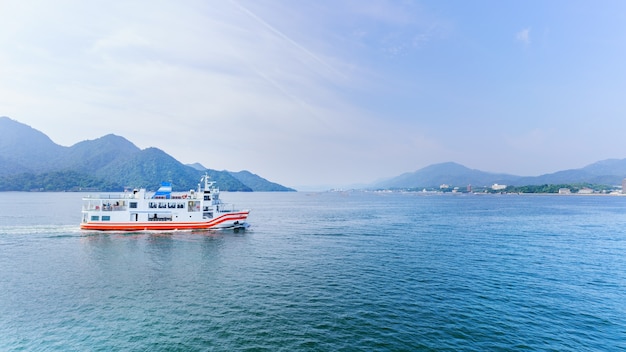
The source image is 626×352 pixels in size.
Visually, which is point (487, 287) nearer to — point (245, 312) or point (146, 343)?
point (245, 312)

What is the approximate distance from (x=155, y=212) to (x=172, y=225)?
4758mm

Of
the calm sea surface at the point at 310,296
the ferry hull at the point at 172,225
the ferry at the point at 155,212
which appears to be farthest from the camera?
the ferry at the point at 155,212

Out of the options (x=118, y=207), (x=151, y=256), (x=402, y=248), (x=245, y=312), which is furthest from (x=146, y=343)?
(x=118, y=207)

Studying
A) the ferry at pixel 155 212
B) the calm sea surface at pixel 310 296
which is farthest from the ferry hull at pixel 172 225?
the calm sea surface at pixel 310 296

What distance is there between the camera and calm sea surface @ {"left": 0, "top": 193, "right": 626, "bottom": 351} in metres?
20.2

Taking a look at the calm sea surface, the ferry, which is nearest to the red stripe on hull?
the ferry

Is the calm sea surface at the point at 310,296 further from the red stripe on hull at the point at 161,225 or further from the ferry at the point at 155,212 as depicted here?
the ferry at the point at 155,212

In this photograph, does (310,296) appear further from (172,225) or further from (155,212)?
(155,212)

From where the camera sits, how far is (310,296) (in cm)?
2798

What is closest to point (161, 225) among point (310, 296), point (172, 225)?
point (172, 225)

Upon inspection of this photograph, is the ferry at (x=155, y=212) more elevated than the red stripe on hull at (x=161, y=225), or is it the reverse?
the ferry at (x=155, y=212)

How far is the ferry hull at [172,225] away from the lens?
6356cm

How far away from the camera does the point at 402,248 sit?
50.6 m

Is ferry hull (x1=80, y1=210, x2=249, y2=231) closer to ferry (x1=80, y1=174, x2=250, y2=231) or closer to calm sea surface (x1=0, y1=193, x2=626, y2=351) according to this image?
ferry (x1=80, y1=174, x2=250, y2=231)
